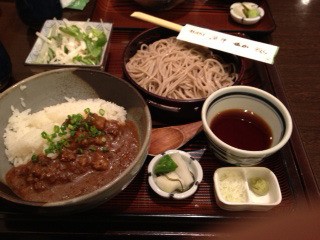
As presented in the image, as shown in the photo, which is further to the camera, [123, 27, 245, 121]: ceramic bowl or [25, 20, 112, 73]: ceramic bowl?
[25, 20, 112, 73]: ceramic bowl

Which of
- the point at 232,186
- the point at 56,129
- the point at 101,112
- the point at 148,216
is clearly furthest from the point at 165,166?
the point at 56,129

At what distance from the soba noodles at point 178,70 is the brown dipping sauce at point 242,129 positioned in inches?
13.3

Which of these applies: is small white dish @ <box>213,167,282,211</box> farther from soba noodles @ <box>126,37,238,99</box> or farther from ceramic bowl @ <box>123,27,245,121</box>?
soba noodles @ <box>126,37,238,99</box>

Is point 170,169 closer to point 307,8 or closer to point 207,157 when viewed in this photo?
point 207,157

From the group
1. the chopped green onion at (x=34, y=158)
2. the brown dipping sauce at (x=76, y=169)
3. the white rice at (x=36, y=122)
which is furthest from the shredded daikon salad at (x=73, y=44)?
the chopped green onion at (x=34, y=158)

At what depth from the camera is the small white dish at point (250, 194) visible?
1555mm

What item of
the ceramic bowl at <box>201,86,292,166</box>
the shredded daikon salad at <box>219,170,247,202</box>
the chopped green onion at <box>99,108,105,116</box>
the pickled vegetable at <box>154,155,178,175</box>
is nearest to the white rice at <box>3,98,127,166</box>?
the chopped green onion at <box>99,108,105,116</box>

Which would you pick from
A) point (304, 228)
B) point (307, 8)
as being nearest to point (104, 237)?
point (304, 228)

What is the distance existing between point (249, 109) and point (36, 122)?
149cm

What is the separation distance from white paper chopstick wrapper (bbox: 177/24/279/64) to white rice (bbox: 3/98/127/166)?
89 cm

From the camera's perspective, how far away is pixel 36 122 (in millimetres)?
1982

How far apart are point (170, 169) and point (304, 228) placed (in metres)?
0.78

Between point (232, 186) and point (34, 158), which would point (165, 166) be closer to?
point (232, 186)

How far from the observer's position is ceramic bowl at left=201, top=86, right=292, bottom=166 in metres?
1.60
